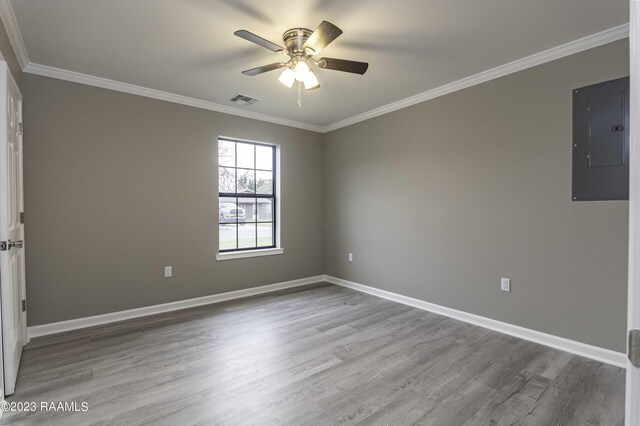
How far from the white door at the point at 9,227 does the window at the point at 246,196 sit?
77.4 inches

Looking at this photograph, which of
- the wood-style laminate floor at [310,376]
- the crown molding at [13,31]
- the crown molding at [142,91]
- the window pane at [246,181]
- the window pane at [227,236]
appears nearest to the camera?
the wood-style laminate floor at [310,376]

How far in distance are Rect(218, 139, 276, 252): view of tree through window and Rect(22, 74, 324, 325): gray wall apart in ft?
0.62

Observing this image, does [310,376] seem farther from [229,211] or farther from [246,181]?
[246,181]

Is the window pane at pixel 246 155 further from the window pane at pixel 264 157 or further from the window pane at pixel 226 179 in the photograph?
the window pane at pixel 226 179

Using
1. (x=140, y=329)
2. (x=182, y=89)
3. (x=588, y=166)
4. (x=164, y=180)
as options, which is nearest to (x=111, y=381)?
(x=140, y=329)

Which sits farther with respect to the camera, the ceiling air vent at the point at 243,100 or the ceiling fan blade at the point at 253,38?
the ceiling air vent at the point at 243,100

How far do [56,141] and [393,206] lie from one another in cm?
371

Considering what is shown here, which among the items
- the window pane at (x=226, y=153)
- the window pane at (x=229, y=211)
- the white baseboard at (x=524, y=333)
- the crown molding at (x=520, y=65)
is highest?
the crown molding at (x=520, y=65)

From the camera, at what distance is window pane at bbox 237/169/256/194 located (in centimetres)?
438

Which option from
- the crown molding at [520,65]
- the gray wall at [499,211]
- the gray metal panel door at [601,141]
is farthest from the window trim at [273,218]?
the gray metal panel door at [601,141]

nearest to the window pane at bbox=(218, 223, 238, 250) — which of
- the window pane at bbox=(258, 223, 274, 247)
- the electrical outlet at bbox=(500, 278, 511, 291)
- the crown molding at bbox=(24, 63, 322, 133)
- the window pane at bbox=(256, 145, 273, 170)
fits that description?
the window pane at bbox=(258, 223, 274, 247)

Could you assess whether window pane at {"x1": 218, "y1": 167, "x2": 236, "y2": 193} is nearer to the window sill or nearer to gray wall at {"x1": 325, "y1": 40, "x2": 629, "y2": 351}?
the window sill

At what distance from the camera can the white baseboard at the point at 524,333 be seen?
2.46 metres

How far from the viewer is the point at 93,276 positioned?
3.25m
